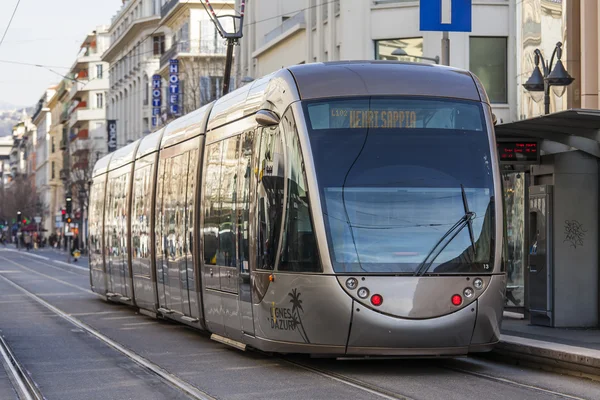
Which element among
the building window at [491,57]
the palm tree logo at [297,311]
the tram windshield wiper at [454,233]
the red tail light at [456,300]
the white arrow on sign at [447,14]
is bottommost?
the palm tree logo at [297,311]

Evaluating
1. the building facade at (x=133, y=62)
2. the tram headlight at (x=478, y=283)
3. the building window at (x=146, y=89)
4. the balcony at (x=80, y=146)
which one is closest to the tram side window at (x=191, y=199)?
the tram headlight at (x=478, y=283)

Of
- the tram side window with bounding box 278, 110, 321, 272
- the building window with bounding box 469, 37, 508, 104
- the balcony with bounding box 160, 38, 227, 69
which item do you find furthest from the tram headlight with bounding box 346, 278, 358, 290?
the balcony with bounding box 160, 38, 227, 69

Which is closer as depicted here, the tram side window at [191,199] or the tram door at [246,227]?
the tram door at [246,227]

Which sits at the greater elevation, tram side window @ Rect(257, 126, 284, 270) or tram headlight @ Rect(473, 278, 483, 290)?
tram side window @ Rect(257, 126, 284, 270)

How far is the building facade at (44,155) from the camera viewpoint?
5728 inches

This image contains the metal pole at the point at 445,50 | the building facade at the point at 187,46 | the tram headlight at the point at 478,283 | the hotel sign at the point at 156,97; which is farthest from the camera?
the hotel sign at the point at 156,97

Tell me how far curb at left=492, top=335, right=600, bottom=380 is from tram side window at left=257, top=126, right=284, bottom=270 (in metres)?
3.05

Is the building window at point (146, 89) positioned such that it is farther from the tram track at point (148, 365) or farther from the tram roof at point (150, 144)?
the tram roof at point (150, 144)

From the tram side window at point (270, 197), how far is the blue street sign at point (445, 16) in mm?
6492

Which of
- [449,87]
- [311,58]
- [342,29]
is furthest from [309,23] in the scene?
[449,87]

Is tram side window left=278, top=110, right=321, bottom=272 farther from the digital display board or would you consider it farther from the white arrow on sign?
the white arrow on sign

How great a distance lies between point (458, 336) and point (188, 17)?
65393 millimetres

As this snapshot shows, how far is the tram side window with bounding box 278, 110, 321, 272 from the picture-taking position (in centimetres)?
1252

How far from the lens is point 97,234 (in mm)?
27906
